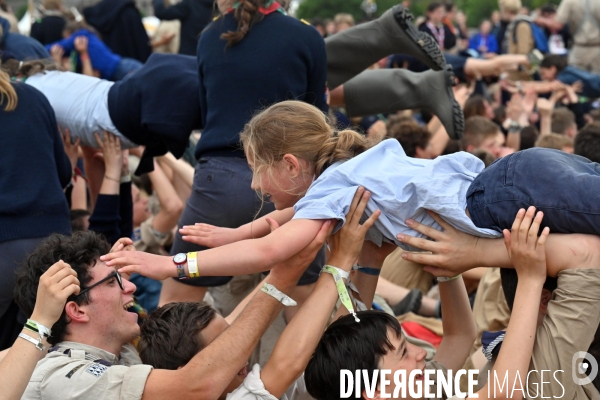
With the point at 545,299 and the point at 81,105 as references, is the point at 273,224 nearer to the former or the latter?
the point at 545,299

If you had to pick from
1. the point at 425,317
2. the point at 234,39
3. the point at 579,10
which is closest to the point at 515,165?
the point at 234,39

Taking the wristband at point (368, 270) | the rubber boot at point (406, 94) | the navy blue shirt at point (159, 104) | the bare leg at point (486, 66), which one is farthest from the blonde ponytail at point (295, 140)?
the bare leg at point (486, 66)

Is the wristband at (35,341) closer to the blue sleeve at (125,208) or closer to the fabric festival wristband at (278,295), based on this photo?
the fabric festival wristband at (278,295)

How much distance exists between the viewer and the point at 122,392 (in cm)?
272

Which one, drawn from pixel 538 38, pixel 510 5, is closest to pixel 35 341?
pixel 538 38

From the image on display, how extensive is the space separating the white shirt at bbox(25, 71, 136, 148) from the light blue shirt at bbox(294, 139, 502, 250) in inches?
71.4

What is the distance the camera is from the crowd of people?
107 inches

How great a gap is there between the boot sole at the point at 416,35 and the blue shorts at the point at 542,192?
169 centimetres

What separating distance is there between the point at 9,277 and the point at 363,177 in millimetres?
1737

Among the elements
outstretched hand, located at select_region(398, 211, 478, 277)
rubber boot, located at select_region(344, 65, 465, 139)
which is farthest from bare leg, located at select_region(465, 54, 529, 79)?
outstretched hand, located at select_region(398, 211, 478, 277)

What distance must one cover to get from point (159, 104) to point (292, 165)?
1255 mm

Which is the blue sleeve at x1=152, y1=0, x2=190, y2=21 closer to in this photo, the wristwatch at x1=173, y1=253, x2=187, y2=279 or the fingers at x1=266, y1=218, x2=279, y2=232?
the fingers at x1=266, y1=218, x2=279, y2=232

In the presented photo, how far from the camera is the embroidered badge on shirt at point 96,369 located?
2.76 metres

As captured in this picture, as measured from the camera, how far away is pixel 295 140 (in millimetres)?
3119
